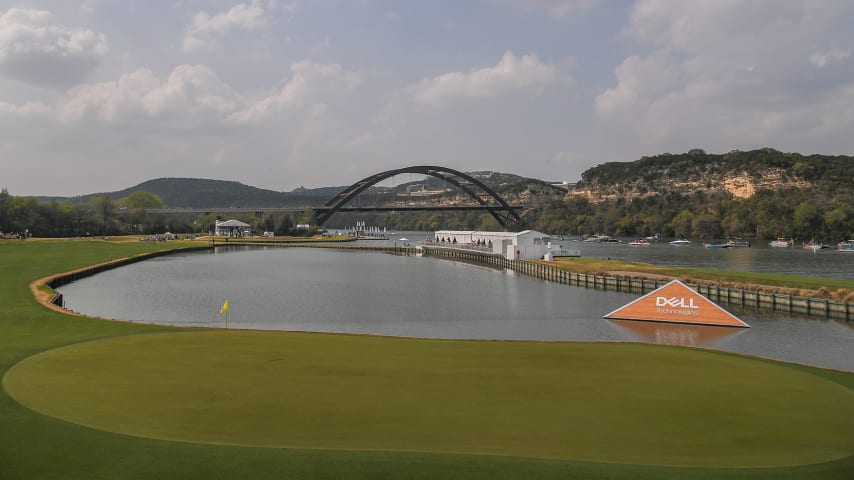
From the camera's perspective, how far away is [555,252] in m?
64.1

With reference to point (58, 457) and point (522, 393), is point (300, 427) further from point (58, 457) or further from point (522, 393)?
point (522, 393)

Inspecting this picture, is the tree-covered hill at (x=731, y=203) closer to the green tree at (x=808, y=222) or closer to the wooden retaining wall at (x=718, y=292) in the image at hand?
the green tree at (x=808, y=222)

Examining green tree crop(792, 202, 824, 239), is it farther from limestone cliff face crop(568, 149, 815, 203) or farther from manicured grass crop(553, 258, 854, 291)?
manicured grass crop(553, 258, 854, 291)

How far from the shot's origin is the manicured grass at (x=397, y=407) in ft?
23.8

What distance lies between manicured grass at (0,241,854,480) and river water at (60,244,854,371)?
811 centimetres

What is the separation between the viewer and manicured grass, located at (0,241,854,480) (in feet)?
23.8

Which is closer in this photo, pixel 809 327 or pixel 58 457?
pixel 58 457

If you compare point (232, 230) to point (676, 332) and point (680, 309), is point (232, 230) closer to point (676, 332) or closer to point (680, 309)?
point (680, 309)

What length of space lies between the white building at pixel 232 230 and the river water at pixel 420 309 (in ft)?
242

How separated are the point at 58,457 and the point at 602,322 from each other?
2271cm

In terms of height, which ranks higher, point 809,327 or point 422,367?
point 422,367

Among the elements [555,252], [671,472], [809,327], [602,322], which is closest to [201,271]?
[555,252]

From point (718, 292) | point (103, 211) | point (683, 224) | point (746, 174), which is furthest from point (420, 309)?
point (746, 174)

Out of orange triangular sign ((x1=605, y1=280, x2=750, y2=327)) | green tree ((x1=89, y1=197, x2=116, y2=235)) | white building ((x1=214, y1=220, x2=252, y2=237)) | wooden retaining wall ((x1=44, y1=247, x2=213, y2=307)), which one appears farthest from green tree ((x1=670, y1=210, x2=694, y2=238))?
orange triangular sign ((x1=605, y1=280, x2=750, y2=327))
